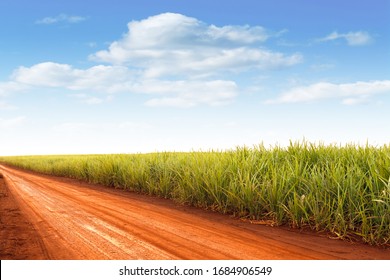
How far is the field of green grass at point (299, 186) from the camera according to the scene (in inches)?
207

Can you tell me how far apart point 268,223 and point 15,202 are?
6.52 m

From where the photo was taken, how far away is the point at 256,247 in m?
4.65

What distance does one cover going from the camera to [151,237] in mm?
5078

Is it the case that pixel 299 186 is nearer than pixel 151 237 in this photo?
No

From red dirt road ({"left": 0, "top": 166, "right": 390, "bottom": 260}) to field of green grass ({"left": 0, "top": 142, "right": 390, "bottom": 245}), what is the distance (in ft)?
1.08

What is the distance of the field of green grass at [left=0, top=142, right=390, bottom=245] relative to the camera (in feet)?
17.3

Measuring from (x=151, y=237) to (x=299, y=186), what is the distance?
275 centimetres

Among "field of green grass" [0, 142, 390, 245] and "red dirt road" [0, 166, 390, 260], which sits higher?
"field of green grass" [0, 142, 390, 245]

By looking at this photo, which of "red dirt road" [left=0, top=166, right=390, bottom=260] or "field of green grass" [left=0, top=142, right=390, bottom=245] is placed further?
"field of green grass" [left=0, top=142, right=390, bottom=245]

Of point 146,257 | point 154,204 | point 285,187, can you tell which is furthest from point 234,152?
point 146,257

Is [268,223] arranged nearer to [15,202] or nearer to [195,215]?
[195,215]

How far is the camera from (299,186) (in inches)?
246

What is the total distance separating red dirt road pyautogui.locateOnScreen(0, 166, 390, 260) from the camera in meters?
4.37

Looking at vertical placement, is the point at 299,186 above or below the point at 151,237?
above
